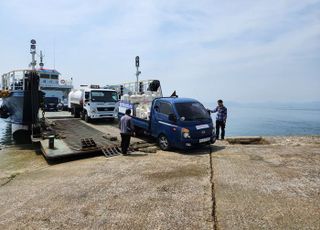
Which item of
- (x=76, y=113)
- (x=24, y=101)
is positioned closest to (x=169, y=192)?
(x=24, y=101)

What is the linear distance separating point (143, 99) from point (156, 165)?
6241mm

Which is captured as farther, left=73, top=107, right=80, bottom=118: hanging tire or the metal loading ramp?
left=73, top=107, right=80, bottom=118: hanging tire

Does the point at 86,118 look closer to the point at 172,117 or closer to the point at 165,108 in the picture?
the point at 165,108

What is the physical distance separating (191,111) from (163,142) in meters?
1.67

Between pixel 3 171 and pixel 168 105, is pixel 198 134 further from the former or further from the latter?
pixel 3 171

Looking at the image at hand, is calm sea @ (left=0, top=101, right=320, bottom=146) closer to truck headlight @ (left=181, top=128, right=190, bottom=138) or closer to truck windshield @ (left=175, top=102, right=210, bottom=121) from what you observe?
truck windshield @ (left=175, top=102, right=210, bottom=121)

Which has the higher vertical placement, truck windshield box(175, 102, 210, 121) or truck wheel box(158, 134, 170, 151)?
truck windshield box(175, 102, 210, 121)

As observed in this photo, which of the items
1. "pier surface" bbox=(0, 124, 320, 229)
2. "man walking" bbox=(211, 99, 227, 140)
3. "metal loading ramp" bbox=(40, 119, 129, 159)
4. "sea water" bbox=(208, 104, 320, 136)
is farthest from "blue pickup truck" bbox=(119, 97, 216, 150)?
"sea water" bbox=(208, 104, 320, 136)

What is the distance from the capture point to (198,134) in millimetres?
11234

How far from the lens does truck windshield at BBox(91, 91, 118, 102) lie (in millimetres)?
19698

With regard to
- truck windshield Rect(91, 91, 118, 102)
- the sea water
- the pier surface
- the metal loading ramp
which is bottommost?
the sea water

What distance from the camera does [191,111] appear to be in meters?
11.9

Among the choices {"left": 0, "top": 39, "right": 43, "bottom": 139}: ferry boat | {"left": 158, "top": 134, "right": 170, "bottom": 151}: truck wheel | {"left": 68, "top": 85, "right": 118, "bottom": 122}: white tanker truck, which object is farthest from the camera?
{"left": 68, "top": 85, "right": 118, "bottom": 122}: white tanker truck

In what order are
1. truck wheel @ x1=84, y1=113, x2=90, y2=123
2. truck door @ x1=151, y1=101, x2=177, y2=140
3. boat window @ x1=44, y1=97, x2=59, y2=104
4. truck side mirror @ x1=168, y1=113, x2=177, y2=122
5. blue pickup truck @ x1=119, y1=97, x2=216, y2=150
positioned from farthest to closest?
boat window @ x1=44, y1=97, x2=59, y2=104, truck wheel @ x1=84, y1=113, x2=90, y2=123, truck door @ x1=151, y1=101, x2=177, y2=140, truck side mirror @ x1=168, y1=113, x2=177, y2=122, blue pickup truck @ x1=119, y1=97, x2=216, y2=150
